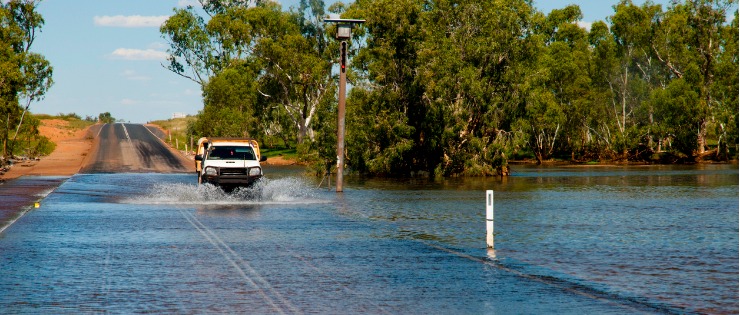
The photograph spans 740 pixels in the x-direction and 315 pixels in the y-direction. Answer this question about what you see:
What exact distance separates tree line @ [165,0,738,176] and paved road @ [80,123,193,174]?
20.0 ft

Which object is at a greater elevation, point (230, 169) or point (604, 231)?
point (230, 169)

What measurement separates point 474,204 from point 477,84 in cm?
2352

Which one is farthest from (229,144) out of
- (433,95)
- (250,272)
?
(433,95)

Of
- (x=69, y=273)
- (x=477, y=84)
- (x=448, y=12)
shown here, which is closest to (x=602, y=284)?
(x=69, y=273)

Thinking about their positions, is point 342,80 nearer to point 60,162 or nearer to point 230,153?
point 230,153

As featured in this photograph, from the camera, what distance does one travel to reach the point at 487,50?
53.0 metres

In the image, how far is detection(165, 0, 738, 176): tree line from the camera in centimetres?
5203

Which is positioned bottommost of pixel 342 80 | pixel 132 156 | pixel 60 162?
pixel 60 162

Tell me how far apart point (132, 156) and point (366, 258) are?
61.3m

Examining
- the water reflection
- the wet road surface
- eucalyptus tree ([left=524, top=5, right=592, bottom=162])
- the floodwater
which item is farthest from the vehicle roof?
eucalyptus tree ([left=524, top=5, right=592, bottom=162])

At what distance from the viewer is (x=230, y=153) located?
30.4 m

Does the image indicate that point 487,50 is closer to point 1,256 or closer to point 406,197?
point 406,197

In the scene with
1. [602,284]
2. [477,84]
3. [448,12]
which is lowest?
[602,284]

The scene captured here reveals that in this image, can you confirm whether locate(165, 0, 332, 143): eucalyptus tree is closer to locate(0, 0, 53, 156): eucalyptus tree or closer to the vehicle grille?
locate(0, 0, 53, 156): eucalyptus tree
